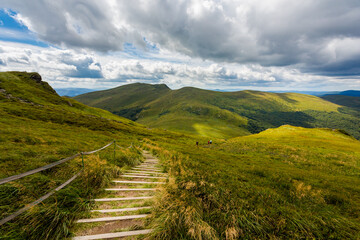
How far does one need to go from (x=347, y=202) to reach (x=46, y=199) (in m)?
17.7

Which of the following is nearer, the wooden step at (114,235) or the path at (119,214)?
the wooden step at (114,235)

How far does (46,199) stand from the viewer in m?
5.10

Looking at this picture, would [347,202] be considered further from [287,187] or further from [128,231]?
[128,231]

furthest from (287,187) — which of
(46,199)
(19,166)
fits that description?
(19,166)

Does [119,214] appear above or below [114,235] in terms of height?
below

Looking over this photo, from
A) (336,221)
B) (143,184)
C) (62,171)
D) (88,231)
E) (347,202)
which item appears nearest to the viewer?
(88,231)

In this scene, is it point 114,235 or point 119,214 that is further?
point 119,214

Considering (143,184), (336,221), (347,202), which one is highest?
(143,184)

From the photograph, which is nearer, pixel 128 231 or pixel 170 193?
pixel 128 231

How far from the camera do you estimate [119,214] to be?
17.5 feet

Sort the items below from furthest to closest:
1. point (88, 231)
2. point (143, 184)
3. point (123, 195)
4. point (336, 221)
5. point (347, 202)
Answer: point (347, 202) → point (143, 184) → point (123, 195) → point (336, 221) → point (88, 231)

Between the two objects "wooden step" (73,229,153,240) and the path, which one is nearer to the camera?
"wooden step" (73,229,153,240)

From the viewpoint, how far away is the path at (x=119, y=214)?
174 inches

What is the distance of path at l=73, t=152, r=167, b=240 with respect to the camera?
442 cm
